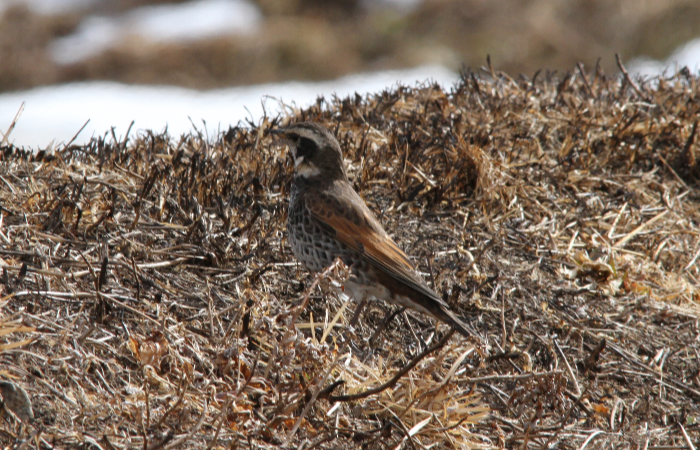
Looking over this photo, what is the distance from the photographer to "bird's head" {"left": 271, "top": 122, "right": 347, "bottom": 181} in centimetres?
473

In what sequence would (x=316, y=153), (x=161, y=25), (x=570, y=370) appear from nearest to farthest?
(x=570, y=370) < (x=316, y=153) < (x=161, y=25)

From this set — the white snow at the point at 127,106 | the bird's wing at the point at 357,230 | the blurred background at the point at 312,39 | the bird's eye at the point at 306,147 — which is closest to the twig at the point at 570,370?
the bird's wing at the point at 357,230

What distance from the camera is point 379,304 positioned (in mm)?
4746

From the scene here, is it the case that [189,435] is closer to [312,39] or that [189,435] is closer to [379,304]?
[379,304]

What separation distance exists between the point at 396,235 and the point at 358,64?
1662 centimetres

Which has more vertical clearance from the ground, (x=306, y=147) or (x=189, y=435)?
(x=306, y=147)

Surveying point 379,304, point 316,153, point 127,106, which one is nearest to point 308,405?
point 379,304

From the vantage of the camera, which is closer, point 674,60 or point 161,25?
point 674,60

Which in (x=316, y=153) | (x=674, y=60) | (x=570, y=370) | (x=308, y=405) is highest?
(x=674, y=60)

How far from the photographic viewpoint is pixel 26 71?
17391mm

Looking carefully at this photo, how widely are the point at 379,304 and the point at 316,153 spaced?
1.07m

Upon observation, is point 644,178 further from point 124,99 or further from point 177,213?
point 124,99

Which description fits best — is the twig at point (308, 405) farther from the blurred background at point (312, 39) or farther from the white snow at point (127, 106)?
the blurred background at point (312, 39)

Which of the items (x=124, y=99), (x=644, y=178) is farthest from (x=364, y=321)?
(x=124, y=99)
